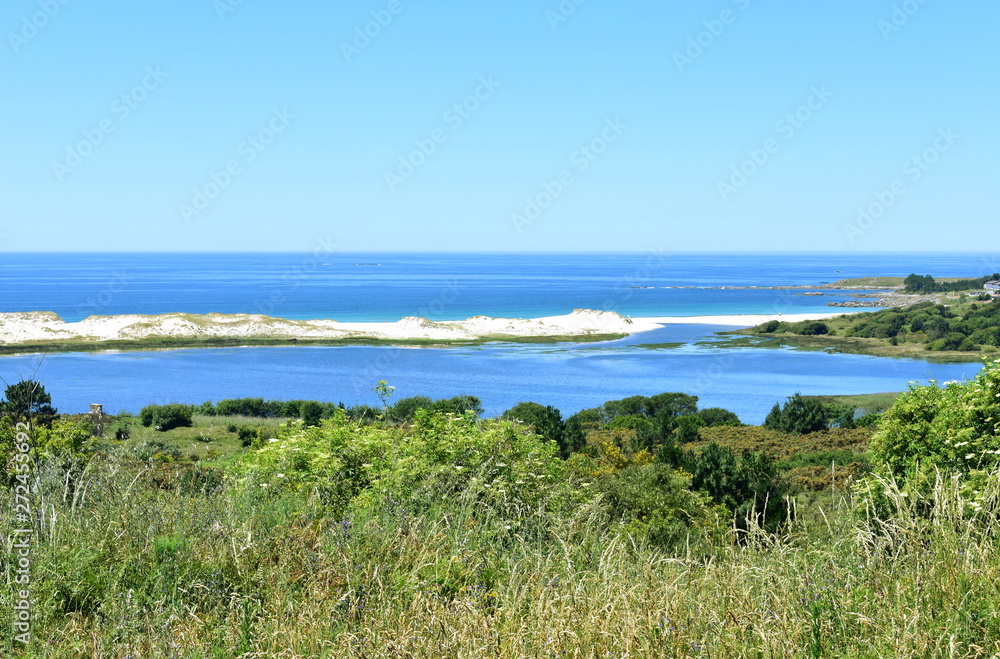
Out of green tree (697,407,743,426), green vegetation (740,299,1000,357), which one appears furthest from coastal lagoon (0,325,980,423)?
green vegetation (740,299,1000,357)

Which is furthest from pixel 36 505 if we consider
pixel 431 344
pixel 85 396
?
pixel 431 344

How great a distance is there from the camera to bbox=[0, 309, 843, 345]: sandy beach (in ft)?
270

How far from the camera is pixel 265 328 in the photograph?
89625 millimetres

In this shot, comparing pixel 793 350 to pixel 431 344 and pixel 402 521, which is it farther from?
pixel 402 521

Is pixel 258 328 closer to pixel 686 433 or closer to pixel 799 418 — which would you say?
pixel 686 433

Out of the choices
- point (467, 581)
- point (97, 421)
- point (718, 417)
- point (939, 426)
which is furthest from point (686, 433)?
point (467, 581)

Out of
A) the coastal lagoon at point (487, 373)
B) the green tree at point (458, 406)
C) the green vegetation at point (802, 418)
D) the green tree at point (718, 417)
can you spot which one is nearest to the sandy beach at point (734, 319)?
the coastal lagoon at point (487, 373)

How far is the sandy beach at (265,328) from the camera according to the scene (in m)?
82.2

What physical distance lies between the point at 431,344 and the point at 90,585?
80.0 m

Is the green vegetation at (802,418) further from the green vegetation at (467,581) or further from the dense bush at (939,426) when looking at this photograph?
the green vegetation at (467,581)

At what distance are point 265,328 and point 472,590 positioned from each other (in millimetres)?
89718

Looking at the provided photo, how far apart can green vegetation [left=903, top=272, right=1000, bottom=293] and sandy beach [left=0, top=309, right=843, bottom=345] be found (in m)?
63.9
